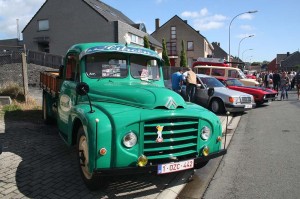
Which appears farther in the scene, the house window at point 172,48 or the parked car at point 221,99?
the house window at point 172,48

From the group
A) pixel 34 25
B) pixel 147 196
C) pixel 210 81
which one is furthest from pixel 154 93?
pixel 34 25

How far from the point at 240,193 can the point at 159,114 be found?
5.76 ft

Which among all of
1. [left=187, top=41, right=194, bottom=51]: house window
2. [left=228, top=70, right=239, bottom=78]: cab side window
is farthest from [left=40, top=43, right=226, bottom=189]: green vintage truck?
[left=187, top=41, right=194, bottom=51]: house window

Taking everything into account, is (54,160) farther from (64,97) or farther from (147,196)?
(147,196)

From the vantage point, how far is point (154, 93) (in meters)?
5.03

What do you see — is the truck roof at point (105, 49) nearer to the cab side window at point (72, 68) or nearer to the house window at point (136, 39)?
the cab side window at point (72, 68)

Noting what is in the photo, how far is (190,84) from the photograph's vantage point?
42.9 ft

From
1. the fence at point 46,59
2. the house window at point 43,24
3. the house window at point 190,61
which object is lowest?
the fence at point 46,59

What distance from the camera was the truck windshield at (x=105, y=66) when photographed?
236 inches

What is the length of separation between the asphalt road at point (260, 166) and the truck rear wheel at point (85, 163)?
1643mm

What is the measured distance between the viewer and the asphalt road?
5.01 meters

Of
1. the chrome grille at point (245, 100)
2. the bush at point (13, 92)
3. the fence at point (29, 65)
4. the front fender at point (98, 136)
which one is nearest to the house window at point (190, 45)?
the fence at point (29, 65)

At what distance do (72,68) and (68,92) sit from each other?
0.47m

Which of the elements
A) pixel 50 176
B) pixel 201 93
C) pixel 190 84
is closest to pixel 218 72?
pixel 201 93
